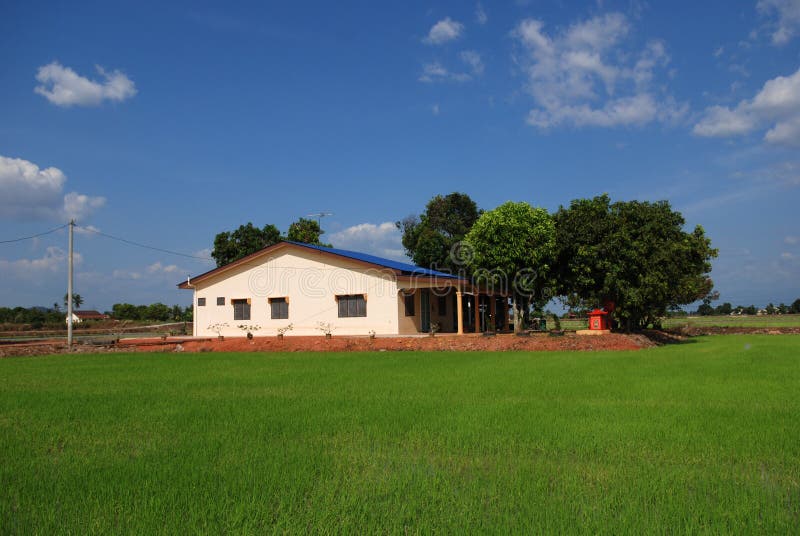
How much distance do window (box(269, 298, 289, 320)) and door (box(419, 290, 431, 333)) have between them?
6.94 m

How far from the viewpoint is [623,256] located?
87.6 feet

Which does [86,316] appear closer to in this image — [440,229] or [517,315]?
[440,229]

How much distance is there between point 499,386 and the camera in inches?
442

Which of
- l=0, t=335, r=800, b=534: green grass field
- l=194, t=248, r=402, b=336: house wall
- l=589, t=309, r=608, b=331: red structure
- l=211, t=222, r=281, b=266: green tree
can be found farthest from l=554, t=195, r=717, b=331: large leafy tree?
l=211, t=222, r=281, b=266: green tree

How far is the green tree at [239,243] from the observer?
44.2m

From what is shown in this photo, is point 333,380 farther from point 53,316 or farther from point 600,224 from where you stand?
point 53,316

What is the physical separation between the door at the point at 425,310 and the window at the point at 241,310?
920 centimetres

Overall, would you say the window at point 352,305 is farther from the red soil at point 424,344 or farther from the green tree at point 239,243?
the green tree at point 239,243

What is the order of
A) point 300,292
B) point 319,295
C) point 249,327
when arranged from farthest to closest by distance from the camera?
point 249,327 → point 300,292 → point 319,295

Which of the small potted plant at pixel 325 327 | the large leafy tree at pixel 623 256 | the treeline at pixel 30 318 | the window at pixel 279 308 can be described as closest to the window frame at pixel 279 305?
the window at pixel 279 308

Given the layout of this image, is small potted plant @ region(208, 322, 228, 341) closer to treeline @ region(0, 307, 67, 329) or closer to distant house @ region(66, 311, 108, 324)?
treeline @ region(0, 307, 67, 329)

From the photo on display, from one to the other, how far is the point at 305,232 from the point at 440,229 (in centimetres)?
1217

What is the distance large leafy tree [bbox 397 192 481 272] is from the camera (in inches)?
1874

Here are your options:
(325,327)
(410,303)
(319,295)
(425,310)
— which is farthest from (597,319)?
(319,295)
